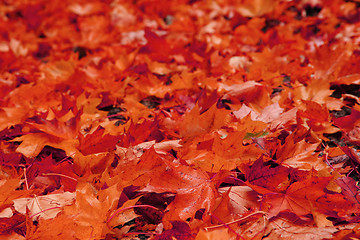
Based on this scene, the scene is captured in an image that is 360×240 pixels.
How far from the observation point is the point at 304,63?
1.52 metres

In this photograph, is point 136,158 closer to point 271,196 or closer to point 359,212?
point 271,196

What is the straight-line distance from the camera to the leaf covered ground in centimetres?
77

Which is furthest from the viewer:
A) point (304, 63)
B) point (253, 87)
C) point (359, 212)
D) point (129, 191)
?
point (304, 63)

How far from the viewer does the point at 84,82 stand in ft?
5.00

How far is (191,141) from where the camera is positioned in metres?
1.00

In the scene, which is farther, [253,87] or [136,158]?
[253,87]

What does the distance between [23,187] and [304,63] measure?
1.40m

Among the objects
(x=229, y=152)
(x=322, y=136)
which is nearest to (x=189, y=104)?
(x=229, y=152)

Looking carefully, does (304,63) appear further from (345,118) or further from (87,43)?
(87,43)

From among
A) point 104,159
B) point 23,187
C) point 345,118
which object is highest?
point 345,118

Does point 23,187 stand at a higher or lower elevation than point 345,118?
lower

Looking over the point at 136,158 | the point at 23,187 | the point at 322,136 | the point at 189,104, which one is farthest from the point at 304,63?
the point at 23,187

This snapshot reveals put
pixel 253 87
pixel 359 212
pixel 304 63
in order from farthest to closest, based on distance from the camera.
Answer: pixel 304 63 → pixel 253 87 → pixel 359 212

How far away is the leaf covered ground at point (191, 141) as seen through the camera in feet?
2.53
